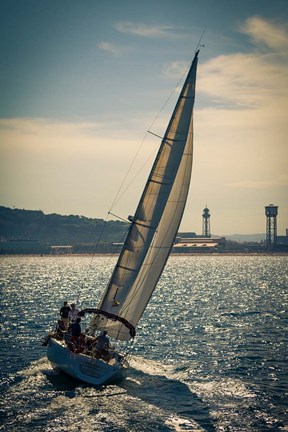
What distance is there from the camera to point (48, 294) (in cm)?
6850

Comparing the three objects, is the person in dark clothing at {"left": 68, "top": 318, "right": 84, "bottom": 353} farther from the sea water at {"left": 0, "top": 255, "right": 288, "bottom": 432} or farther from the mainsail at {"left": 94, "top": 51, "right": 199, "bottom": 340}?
the sea water at {"left": 0, "top": 255, "right": 288, "bottom": 432}

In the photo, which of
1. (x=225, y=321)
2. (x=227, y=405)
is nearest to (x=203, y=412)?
(x=227, y=405)

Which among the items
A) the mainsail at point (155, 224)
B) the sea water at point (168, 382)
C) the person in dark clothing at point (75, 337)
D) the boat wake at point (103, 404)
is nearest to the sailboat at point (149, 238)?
the mainsail at point (155, 224)

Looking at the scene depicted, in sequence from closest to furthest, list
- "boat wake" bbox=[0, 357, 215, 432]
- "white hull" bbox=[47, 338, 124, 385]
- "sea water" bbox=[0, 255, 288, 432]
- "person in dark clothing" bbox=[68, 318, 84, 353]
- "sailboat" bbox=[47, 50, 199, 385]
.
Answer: "boat wake" bbox=[0, 357, 215, 432]
"sea water" bbox=[0, 255, 288, 432]
"white hull" bbox=[47, 338, 124, 385]
"person in dark clothing" bbox=[68, 318, 84, 353]
"sailboat" bbox=[47, 50, 199, 385]

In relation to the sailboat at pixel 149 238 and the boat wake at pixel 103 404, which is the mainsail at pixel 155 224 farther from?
the boat wake at pixel 103 404

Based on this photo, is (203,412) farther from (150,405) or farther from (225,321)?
(225,321)

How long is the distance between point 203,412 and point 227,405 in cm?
125

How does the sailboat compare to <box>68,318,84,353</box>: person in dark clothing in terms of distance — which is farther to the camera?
the sailboat

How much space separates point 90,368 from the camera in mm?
23891

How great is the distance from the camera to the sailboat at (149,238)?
25.0 metres

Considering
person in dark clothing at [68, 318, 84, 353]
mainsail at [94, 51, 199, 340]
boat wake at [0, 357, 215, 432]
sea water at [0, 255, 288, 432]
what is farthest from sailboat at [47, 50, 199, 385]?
sea water at [0, 255, 288, 432]

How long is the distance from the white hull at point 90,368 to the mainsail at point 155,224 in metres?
1.88

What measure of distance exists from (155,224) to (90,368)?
669 cm

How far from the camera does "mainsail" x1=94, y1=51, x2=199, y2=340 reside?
2509 cm
